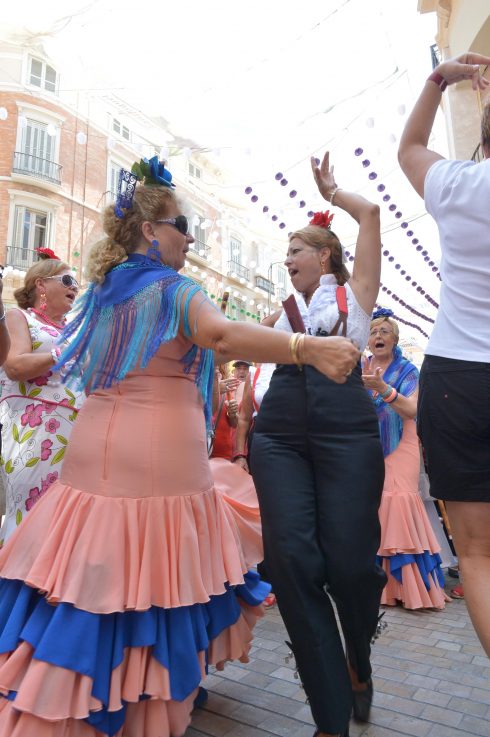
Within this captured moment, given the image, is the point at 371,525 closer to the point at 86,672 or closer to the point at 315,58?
the point at 86,672

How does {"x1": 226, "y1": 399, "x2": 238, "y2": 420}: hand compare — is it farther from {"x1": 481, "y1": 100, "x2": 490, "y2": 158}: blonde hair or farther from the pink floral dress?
{"x1": 481, "y1": 100, "x2": 490, "y2": 158}: blonde hair

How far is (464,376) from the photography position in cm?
168

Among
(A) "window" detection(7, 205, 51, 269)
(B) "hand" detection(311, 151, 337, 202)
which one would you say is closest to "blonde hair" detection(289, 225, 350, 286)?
(B) "hand" detection(311, 151, 337, 202)

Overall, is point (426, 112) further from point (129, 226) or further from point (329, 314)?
point (129, 226)

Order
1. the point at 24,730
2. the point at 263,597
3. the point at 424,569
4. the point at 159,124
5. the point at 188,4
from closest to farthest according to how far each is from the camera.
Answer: the point at 24,730 < the point at 263,597 < the point at 424,569 < the point at 188,4 < the point at 159,124

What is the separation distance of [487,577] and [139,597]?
1120 millimetres

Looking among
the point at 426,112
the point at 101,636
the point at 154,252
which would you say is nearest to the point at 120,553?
the point at 101,636

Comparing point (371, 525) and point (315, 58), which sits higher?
point (315, 58)

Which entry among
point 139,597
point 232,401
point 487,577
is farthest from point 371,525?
point 232,401

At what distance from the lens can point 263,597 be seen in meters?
2.30

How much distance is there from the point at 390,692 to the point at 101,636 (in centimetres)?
148

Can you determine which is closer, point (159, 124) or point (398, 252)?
point (159, 124)

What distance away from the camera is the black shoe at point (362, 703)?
216 cm

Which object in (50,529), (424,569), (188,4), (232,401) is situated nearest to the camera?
(50,529)
